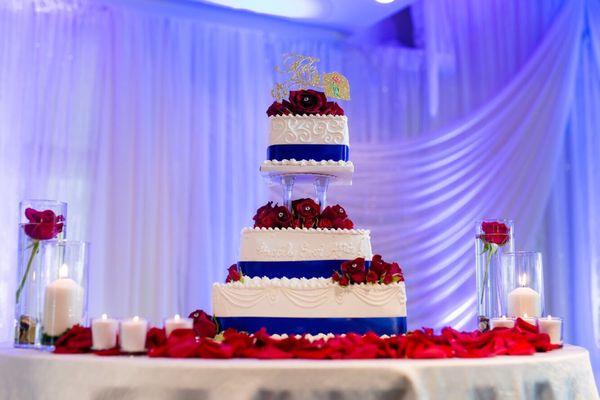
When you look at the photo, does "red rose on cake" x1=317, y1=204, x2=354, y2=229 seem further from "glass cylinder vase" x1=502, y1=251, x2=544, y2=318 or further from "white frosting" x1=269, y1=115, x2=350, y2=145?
"glass cylinder vase" x1=502, y1=251, x2=544, y2=318

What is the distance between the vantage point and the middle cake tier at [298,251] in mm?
3549

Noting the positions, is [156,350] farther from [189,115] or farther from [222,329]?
[189,115]

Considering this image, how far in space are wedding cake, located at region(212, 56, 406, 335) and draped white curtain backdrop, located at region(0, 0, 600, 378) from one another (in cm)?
239

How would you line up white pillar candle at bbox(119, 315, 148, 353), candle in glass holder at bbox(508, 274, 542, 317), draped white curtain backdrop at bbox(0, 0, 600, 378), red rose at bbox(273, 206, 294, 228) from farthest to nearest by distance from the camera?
draped white curtain backdrop at bbox(0, 0, 600, 378)
red rose at bbox(273, 206, 294, 228)
candle in glass holder at bbox(508, 274, 542, 317)
white pillar candle at bbox(119, 315, 148, 353)

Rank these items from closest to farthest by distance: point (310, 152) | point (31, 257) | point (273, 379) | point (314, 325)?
point (273, 379) → point (31, 257) → point (314, 325) → point (310, 152)

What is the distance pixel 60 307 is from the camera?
2873 mm

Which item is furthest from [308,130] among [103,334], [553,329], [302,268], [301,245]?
[103,334]

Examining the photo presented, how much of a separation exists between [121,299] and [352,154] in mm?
2336

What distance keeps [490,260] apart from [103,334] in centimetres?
214

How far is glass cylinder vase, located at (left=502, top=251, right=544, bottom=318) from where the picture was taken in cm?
352

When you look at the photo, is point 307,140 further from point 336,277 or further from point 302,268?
point 336,277

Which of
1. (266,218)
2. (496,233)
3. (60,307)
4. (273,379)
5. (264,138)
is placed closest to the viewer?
(273,379)

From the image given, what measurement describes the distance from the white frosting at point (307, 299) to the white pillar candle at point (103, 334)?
780 millimetres

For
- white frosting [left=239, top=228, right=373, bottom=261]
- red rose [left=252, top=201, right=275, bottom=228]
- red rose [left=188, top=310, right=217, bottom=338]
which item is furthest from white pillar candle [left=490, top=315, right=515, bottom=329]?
red rose [left=188, top=310, right=217, bottom=338]
